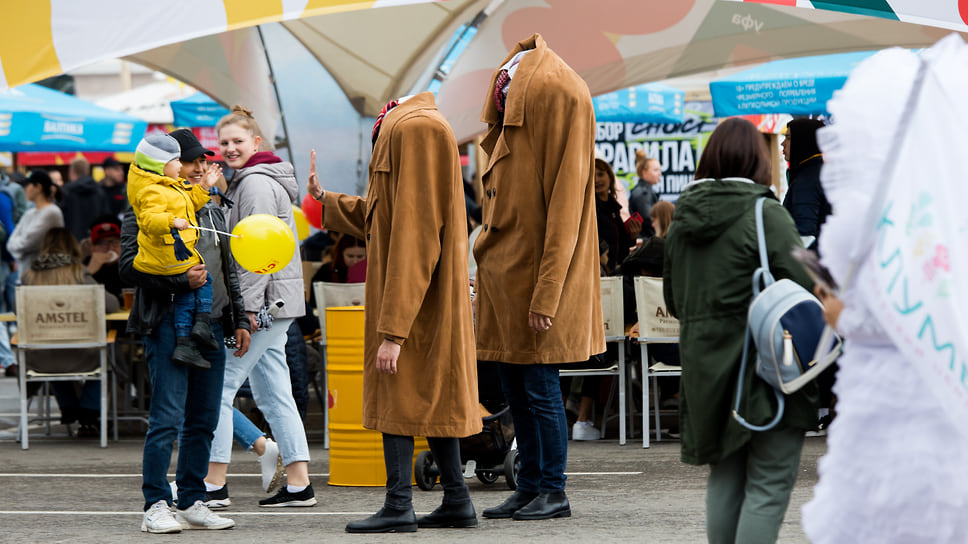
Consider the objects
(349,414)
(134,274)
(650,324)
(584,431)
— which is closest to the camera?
(134,274)

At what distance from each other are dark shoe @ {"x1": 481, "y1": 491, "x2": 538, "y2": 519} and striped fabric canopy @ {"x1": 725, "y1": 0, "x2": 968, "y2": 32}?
3.32 meters

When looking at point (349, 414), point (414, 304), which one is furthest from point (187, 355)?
point (349, 414)

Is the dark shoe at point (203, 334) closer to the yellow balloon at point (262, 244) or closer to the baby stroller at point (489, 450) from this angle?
the yellow balloon at point (262, 244)

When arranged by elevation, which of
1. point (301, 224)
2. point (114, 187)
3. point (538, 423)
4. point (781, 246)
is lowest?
point (538, 423)

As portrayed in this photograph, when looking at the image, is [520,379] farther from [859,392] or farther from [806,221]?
[859,392]

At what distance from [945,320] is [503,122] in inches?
129

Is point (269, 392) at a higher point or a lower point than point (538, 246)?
lower

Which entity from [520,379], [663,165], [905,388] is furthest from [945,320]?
[663,165]

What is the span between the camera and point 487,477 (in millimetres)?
7117

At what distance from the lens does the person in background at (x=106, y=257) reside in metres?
10.2

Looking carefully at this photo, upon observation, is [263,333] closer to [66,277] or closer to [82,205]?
[66,277]

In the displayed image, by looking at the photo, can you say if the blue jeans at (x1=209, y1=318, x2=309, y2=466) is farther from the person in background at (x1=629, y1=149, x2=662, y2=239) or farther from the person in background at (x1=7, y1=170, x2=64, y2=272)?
the person in background at (x1=7, y1=170, x2=64, y2=272)

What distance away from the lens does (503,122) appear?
18.9 feet

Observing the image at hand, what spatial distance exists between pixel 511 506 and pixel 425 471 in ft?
3.56
